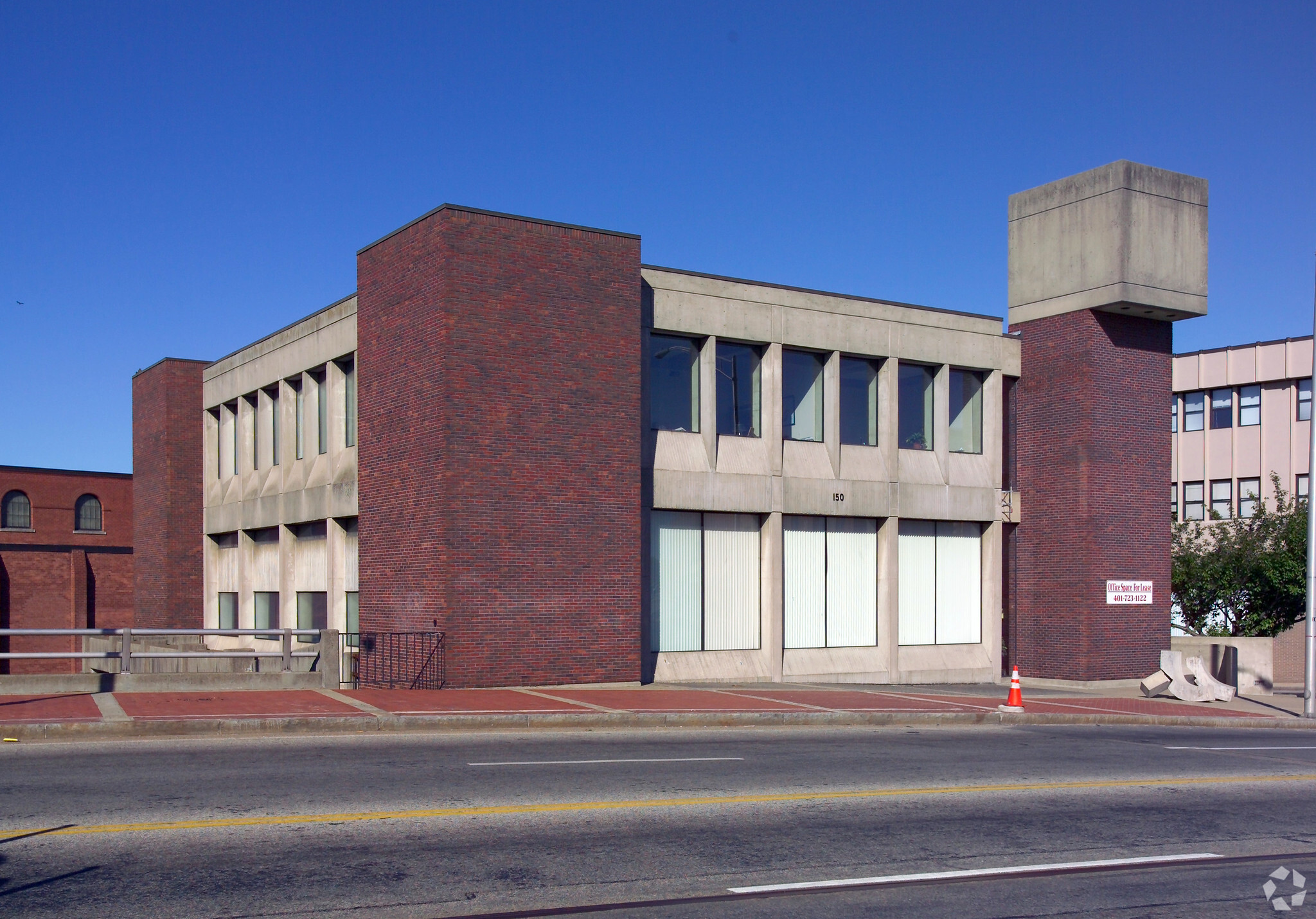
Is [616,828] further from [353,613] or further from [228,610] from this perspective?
[228,610]

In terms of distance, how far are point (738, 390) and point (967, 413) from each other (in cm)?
687

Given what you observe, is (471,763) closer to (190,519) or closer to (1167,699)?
(1167,699)

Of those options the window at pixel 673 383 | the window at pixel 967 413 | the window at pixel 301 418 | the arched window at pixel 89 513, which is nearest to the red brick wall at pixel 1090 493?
the window at pixel 967 413

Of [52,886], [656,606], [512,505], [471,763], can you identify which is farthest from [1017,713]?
[52,886]

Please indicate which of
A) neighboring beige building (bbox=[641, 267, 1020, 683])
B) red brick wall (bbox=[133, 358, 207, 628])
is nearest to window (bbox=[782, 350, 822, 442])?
neighboring beige building (bbox=[641, 267, 1020, 683])

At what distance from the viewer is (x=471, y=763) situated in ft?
42.1

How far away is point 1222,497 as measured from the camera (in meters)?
49.2

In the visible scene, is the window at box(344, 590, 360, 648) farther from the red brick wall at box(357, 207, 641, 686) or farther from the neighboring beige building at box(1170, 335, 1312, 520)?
the neighboring beige building at box(1170, 335, 1312, 520)

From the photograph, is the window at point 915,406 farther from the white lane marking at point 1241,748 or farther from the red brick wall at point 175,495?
the red brick wall at point 175,495

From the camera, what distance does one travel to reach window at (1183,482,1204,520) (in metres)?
50.0

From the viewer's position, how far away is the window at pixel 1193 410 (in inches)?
1970

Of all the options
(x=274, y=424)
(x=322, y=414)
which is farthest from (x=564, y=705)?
(x=274, y=424)

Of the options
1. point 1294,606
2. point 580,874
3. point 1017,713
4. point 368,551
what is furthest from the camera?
point 1294,606

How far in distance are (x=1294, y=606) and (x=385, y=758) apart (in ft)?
94.0
